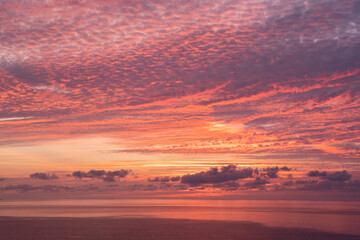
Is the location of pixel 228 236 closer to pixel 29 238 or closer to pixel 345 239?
pixel 345 239

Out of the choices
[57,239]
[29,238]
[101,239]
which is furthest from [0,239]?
[101,239]

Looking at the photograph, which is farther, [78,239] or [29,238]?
[29,238]

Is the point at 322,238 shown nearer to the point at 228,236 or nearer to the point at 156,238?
the point at 228,236

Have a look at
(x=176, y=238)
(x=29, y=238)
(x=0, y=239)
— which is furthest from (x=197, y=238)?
(x=0, y=239)

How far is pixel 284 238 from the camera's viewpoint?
5162 inches

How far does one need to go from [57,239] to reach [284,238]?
80.6 m

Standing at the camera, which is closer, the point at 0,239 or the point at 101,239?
the point at 101,239

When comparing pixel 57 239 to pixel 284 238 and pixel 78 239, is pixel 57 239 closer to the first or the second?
Answer: pixel 78 239

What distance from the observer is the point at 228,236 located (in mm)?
135625

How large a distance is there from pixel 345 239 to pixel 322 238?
25.1 feet

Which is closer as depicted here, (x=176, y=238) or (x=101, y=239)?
(x=101, y=239)

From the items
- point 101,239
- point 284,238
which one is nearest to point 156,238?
point 101,239

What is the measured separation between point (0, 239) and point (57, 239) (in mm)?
23469

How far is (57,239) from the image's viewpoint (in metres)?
128
